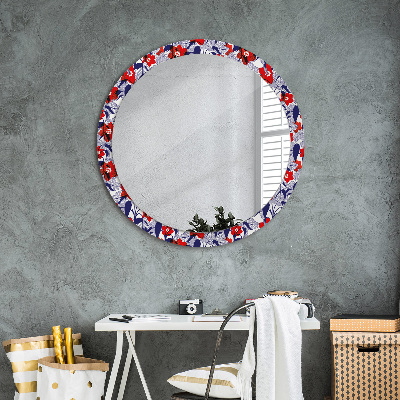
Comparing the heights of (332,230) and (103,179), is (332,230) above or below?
below

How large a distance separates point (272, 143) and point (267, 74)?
0.40m

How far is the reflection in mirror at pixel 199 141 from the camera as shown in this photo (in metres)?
3.16

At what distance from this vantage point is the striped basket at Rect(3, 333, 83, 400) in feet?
9.52

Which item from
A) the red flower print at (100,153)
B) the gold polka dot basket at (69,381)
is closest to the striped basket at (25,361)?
the gold polka dot basket at (69,381)

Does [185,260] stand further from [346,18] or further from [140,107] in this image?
[346,18]

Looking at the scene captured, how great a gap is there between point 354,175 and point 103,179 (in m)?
1.44

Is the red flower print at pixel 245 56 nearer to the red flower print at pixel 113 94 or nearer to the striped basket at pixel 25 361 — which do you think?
the red flower print at pixel 113 94

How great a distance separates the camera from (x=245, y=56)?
3.20m

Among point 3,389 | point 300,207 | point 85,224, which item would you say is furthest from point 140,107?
point 3,389

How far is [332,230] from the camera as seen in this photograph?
3158 mm

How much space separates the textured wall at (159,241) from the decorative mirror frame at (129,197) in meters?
0.06

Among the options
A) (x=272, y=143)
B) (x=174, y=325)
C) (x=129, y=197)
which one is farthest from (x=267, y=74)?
(x=174, y=325)

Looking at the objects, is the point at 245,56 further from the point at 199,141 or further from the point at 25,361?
the point at 25,361

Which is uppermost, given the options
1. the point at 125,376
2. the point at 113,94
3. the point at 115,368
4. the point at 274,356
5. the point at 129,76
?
the point at 129,76
